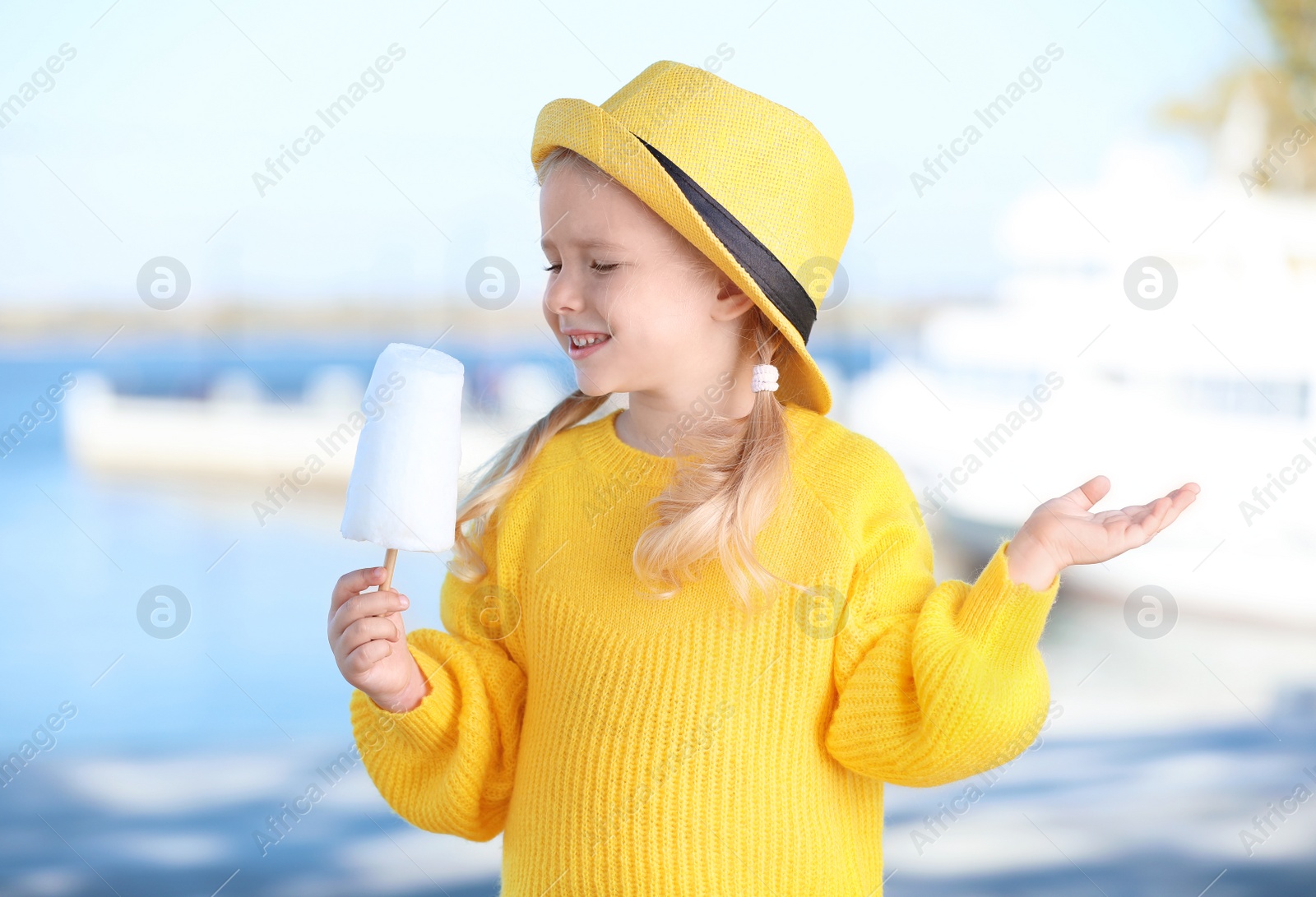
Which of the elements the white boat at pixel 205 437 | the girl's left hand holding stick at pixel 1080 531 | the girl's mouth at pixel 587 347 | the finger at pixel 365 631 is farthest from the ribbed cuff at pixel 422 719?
the white boat at pixel 205 437

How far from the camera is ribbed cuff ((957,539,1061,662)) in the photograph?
1016mm

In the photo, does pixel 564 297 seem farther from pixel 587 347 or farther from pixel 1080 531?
pixel 1080 531

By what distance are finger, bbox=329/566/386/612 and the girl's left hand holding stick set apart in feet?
1.85

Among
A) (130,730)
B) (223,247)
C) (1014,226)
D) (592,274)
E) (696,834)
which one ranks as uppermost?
(223,247)

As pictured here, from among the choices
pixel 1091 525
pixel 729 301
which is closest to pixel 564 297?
pixel 729 301

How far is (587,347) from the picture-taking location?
3.73 feet

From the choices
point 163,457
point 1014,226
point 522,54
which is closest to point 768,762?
point 522,54

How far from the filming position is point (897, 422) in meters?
6.65

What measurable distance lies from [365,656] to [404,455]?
19 cm

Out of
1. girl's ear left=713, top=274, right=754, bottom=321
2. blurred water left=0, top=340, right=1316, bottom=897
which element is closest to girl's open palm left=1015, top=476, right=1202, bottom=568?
girl's ear left=713, top=274, right=754, bottom=321

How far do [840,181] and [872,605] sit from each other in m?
0.44

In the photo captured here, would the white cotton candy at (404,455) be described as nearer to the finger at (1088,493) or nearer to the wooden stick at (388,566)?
the wooden stick at (388,566)

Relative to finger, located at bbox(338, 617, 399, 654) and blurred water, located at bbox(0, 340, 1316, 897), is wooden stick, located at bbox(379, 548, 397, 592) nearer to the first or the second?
finger, located at bbox(338, 617, 399, 654)

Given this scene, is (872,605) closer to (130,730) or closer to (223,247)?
(130,730)
